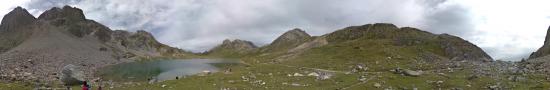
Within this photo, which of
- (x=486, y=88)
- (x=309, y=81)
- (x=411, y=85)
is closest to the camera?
(x=486, y=88)

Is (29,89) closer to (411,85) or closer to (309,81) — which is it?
(309,81)

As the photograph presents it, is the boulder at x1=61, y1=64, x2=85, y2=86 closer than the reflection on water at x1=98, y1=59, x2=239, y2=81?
Yes

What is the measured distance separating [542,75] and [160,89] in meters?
42.7

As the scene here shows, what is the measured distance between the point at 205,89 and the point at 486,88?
29192 mm

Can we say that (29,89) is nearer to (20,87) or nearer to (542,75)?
(20,87)

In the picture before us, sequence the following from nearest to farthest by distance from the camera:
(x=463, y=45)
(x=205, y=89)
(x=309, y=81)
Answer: (x=205, y=89) < (x=309, y=81) < (x=463, y=45)

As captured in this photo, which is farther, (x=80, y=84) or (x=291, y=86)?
(x=80, y=84)

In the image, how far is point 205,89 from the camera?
206ft

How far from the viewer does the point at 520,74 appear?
65375mm

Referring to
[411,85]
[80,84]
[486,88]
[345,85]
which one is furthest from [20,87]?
[486,88]

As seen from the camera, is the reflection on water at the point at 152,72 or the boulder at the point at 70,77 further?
the reflection on water at the point at 152,72

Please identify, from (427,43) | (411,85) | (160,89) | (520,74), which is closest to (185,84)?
(160,89)

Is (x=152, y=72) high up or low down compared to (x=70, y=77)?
up

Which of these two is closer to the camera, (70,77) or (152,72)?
(70,77)
